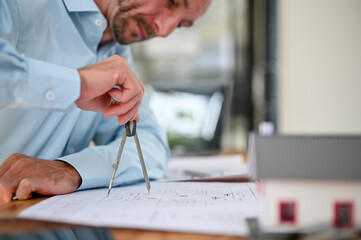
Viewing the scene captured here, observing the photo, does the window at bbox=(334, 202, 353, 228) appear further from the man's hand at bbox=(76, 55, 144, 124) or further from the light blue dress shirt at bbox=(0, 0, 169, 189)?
the light blue dress shirt at bbox=(0, 0, 169, 189)

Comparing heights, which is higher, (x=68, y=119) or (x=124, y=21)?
(x=124, y=21)

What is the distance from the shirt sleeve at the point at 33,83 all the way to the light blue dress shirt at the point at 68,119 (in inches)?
4.3

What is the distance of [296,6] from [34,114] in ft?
9.64

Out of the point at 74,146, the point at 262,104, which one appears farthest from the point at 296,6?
the point at 74,146

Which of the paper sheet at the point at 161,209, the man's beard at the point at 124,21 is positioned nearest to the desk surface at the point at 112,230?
the paper sheet at the point at 161,209

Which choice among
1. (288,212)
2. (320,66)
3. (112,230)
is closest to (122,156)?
(112,230)

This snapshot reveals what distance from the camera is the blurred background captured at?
200 cm

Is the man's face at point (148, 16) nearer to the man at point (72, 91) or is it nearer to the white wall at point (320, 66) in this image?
the man at point (72, 91)

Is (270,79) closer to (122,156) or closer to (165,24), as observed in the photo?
(165,24)

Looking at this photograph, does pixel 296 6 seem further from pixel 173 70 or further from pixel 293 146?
pixel 293 146

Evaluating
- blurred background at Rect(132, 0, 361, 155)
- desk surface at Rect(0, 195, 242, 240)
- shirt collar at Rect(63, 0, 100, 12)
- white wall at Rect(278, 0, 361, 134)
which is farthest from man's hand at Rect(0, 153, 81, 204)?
white wall at Rect(278, 0, 361, 134)

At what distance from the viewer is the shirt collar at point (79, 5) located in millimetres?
926

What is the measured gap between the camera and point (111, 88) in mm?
670

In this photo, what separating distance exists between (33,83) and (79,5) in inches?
16.9
